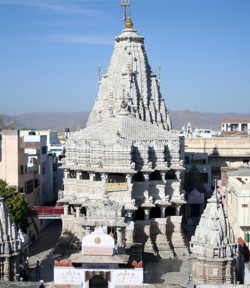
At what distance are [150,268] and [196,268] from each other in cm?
1006

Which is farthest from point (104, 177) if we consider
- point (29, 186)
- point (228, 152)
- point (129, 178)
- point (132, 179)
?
point (228, 152)

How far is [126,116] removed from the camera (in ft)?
132

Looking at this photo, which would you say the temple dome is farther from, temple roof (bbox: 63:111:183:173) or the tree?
the tree

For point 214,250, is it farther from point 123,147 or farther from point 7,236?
point 123,147

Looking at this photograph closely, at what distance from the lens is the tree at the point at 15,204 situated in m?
35.9

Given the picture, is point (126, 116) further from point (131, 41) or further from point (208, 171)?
point (208, 171)

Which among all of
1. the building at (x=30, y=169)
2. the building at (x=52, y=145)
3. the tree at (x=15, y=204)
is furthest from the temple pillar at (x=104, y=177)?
the building at (x=52, y=145)

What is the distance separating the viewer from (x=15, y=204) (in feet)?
118

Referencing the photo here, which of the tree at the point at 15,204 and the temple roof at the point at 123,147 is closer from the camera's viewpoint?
the tree at the point at 15,204

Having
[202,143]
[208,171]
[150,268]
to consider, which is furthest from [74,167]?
[202,143]

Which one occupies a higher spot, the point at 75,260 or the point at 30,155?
the point at 30,155

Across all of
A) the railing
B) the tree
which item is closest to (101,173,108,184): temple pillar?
the tree

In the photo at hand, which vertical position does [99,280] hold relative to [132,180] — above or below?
below

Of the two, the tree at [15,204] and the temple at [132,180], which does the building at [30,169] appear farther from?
the tree at [15,204]
